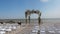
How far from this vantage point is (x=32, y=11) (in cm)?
786

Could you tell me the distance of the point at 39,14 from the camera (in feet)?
23.2

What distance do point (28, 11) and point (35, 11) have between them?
677 mm

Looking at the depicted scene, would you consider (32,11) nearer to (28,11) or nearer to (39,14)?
(28,11)

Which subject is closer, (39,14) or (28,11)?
(39,14)

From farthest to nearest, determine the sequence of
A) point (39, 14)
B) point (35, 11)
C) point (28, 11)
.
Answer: point (28, 11)
point (35, 11)
point (39, 14)

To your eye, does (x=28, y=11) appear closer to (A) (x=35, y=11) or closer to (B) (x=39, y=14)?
(A) (x=35, y=11)

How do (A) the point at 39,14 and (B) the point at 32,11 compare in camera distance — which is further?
(B) the point at 32,11

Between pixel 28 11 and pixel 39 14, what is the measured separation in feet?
4.21

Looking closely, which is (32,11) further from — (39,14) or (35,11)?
(39,14)

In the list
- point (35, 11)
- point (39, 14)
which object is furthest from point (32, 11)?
point (39, 14)

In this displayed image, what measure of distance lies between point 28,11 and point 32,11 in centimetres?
40

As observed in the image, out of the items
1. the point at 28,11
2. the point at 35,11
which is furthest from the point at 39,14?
the point at 28,11

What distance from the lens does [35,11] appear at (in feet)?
25.1

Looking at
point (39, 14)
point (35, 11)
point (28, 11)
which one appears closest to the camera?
point (39, 14)
